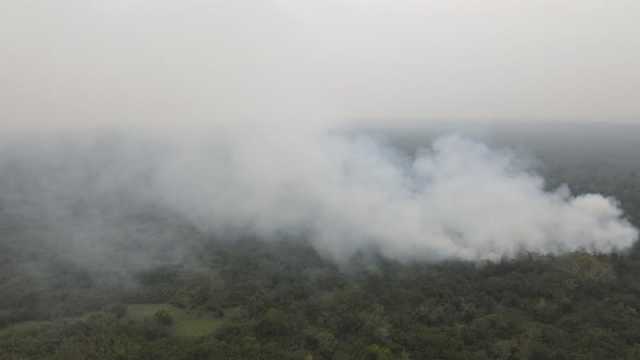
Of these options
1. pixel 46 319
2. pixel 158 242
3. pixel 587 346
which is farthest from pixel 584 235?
pixel 46 319

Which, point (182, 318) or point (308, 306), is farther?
point (182, 318)

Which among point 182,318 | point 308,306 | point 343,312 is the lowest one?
point 343,312

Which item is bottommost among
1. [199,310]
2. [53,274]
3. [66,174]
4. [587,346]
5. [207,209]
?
[587,346]

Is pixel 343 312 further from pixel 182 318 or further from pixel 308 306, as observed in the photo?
pixel 182 318

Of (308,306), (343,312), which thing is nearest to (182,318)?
(308,306)

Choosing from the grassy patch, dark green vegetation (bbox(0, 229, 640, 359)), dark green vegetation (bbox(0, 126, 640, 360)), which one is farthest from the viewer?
the grassy patch

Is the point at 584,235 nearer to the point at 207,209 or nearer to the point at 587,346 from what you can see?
the point at 587,346

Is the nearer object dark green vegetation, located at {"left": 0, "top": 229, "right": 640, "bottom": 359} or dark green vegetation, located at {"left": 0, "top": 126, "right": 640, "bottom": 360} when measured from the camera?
dark green vegetation, located at {"left": 0, "top": 229, "right": 640, "bottom": 359}

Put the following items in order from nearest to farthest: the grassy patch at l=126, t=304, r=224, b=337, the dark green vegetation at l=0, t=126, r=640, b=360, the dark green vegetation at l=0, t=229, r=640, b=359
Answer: the dark green vegetation at l=0, t=229, r=640, b=359
the dark green vegetation at l=0, t=126, r=640, b=360
the grassy patch at l=126, t=304, r=224, b=337
